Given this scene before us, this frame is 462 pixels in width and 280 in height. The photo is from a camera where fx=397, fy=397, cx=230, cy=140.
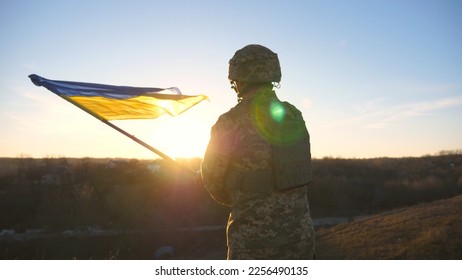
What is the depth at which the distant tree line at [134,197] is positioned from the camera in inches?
723

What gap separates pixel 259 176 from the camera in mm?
3588

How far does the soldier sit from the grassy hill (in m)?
6.43

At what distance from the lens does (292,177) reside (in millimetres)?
3629

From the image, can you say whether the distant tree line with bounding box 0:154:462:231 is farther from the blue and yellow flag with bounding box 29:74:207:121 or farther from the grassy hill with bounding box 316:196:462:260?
the blue and yellow flag with bounding box 29:74:207:121

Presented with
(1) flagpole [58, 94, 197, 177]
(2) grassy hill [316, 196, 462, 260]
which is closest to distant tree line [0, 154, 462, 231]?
(2) grassy hill [316, 196, 462, 260]

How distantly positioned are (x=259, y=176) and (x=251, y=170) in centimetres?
9

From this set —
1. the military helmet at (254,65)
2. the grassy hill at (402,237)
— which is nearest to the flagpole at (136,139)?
the military helmet at (254,65)

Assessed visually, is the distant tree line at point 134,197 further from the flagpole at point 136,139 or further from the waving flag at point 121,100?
the flagpole at point 136,139

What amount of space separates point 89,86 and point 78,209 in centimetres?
1424

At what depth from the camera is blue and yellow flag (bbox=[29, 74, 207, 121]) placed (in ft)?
18.9

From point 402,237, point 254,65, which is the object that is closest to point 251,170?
point 254,65

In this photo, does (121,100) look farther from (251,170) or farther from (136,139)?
(251,170)

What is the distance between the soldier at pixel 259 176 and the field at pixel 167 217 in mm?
6492
